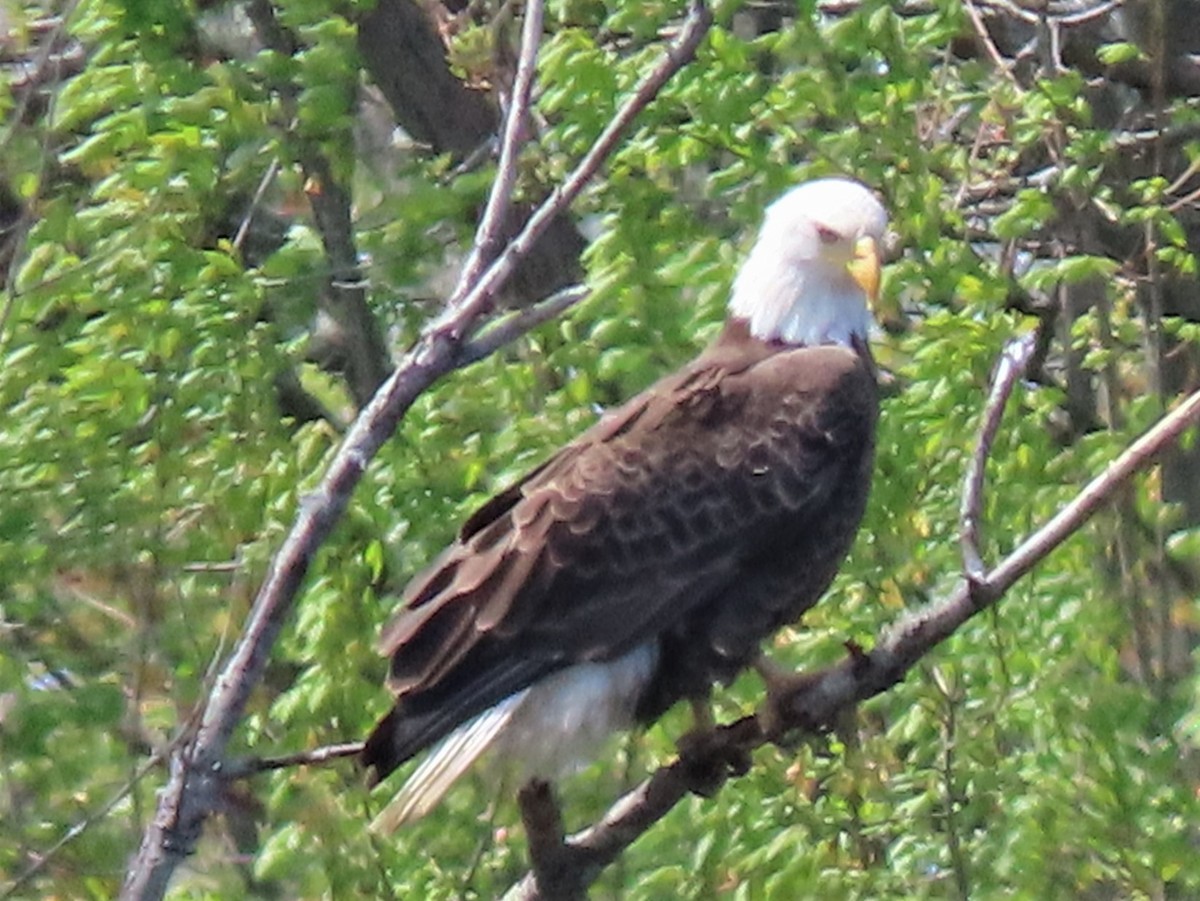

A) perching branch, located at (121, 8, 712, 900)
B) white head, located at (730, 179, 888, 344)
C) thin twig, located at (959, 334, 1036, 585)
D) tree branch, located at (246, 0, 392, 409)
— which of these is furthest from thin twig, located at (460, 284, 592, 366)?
tree branch, located at (246, 0, 392, 409)

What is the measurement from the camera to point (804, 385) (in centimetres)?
449

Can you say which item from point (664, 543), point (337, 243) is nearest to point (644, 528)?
point (664, 543)

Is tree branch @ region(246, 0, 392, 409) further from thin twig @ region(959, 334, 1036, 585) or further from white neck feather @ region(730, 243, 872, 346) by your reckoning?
thin twig @ region(959, 334, 1036, 585)

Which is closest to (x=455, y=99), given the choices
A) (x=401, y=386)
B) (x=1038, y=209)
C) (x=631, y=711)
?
(x=1038, y=209)

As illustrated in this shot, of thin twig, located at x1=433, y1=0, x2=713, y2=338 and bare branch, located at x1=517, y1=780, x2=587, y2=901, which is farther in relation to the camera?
bare branch, located at x1=517, y1=780, x2=587, y2=901

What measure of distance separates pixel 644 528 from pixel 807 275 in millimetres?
624

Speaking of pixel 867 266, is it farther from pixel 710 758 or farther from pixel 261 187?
pixel 261 187

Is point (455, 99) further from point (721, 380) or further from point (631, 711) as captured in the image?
point (631, 711)

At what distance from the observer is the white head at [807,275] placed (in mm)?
4590

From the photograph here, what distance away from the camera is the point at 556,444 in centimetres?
500

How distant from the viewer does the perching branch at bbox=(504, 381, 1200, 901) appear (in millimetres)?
3227

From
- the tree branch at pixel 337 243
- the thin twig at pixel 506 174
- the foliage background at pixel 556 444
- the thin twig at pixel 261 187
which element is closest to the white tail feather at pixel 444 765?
the foliage background at pixel 556 444

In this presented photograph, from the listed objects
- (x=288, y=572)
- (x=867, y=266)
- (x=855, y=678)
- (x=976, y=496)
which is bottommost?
(x=855, y=678)

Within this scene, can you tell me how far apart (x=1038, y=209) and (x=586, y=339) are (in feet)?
3.19
